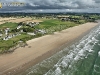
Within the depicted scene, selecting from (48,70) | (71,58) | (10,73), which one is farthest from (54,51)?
(10,73)

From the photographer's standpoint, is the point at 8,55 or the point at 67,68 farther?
the point at 8,55

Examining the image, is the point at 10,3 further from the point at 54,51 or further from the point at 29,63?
the point at 29,63

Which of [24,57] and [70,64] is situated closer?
[70,64]

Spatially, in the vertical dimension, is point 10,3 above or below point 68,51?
above

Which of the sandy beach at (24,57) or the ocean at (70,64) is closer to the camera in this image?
the ocean at (70,64)

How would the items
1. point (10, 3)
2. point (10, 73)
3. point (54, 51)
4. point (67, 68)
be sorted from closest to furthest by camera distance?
point (10, 73) → point (67, 68) → point (54, 51) → point (10, 3)

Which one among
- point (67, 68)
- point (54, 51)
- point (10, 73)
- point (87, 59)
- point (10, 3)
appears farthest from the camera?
point (10, 3)

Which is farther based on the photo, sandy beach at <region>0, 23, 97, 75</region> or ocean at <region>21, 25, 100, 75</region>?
sandy beach at <region>0, 23, 97, 75</region>

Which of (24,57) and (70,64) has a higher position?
(24,57)

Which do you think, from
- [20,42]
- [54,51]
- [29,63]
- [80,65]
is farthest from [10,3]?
[80,65]
